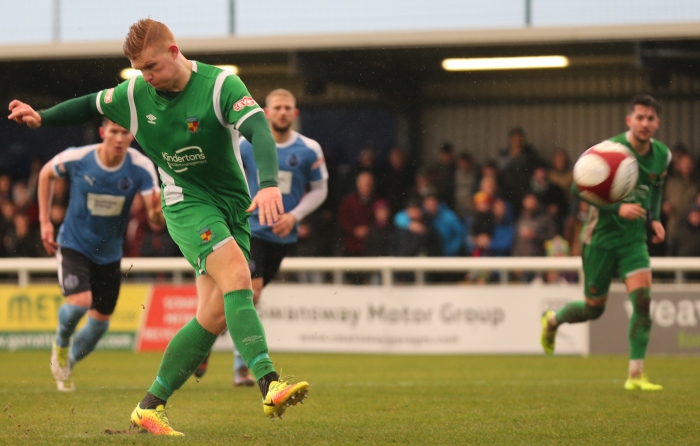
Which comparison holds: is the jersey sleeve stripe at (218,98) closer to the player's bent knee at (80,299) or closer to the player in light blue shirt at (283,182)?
the player in light blue shirt at (283,182)

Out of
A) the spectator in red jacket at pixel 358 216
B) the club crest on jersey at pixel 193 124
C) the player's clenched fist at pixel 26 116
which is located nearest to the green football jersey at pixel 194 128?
the club crest on jersey at pixel 193 124

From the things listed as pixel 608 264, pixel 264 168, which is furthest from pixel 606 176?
pixel 264 168

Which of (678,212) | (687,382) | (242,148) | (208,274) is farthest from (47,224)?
(678,212)

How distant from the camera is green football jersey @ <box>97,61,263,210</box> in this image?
584cm

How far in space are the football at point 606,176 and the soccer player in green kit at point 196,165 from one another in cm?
287

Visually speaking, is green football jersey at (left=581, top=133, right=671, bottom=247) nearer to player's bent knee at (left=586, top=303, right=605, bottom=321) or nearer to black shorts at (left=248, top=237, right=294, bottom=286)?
player's bent knee at (left=586, top=303, right=605, bottom=321)

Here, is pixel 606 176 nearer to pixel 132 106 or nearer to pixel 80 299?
pixel 132 106

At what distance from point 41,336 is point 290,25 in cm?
566

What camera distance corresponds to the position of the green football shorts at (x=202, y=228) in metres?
5.92

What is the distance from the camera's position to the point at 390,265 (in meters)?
14.6

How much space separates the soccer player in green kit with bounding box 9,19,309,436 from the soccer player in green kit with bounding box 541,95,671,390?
3947 millimetres

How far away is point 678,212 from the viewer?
15.4m

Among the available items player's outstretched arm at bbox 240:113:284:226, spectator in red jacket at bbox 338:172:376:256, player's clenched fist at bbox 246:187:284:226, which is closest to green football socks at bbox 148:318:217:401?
player's outstretched arm at bbox 240:113:284:226

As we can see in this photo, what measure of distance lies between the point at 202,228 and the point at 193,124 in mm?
551
